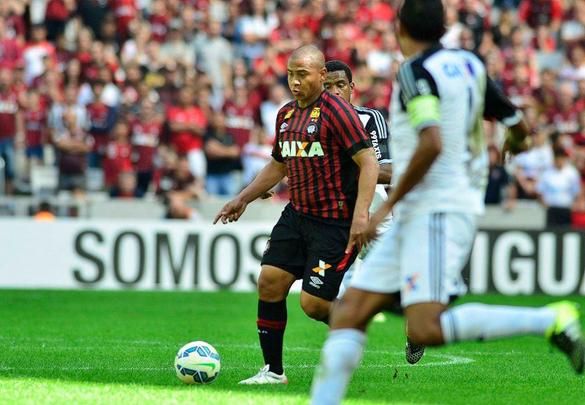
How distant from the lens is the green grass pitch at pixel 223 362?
25.3ft

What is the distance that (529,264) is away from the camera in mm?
17656

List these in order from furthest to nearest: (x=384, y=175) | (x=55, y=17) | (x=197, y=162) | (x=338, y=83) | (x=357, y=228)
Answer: (x=55, y=17) → (x=197, y=162) → (x=338, y=83) → (x=384, y=175) → (x=357, y=228)

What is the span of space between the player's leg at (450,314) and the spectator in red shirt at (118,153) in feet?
46.4

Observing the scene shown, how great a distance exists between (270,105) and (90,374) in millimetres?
12809

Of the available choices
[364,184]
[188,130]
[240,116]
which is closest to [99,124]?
[188,130]

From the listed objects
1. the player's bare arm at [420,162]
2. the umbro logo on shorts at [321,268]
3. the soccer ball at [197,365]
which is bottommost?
the soccer ball at [197,365]

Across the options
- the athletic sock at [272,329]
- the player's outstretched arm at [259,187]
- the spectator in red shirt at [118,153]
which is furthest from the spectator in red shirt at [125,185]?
the athletic sock at [272,329]

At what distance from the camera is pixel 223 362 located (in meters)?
9.78

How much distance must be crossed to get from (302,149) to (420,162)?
103 inches

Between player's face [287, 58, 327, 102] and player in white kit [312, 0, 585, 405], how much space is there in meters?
2.14

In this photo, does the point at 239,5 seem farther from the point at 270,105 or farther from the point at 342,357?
the point at 342,357

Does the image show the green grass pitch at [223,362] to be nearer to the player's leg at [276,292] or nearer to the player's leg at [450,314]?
the player's leg at [276,292]

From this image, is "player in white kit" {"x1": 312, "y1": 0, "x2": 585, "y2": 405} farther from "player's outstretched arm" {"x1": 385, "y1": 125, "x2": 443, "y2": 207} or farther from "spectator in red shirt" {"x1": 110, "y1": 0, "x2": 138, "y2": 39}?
"spectator in red shirt" {"x1": 110, "y1": 0, "x2": 138, "y2": 39}

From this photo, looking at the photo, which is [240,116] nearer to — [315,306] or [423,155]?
[315,306]
